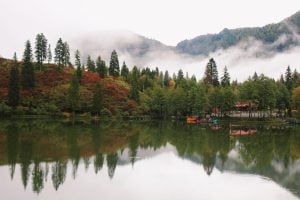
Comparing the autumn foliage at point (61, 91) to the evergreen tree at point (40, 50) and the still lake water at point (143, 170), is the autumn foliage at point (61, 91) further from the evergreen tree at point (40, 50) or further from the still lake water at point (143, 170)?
the still lake water at point (143, 170)

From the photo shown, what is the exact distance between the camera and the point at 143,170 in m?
33.5

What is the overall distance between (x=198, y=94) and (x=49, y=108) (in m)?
47.1

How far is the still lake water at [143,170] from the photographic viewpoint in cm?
2514

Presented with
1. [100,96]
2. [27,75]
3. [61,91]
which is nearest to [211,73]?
[100,96]

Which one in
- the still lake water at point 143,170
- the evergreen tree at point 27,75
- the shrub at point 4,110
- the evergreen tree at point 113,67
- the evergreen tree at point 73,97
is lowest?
the still lake water at point 143,170

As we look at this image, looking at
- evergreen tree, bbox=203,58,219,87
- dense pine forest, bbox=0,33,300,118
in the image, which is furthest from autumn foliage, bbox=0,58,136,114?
evergreen tree, bbox=203,58,219,87

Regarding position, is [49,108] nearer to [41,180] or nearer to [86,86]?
[86,86]

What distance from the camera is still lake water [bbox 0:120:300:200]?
25.1 metres

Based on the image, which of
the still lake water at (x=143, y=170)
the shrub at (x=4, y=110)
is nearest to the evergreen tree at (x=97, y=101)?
the shrub at (x=4, y=110)

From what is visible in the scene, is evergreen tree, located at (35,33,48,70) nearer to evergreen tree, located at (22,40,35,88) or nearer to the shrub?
evergreen tree, located at (22,40,35,88)

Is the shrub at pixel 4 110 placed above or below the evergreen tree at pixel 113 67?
below

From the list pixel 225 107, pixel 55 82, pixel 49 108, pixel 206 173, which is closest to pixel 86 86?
pixel 55 82

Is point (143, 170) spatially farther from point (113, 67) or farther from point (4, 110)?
point (113, 67)

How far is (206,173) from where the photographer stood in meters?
32.9
